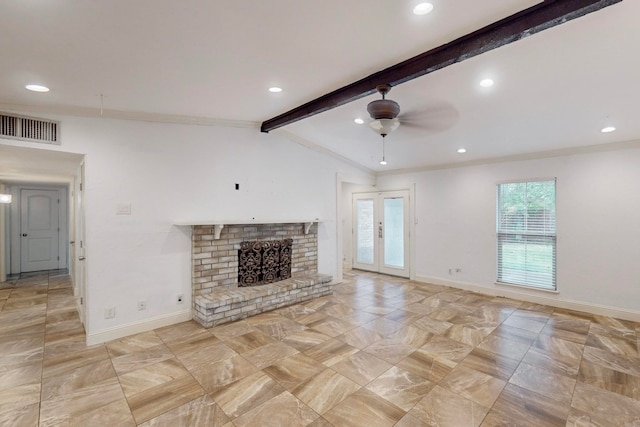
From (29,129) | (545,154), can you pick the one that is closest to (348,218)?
(545,154)

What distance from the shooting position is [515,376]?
108 inches

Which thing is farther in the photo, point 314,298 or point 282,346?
point 314,298

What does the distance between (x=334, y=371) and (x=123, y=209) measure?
3048 mm

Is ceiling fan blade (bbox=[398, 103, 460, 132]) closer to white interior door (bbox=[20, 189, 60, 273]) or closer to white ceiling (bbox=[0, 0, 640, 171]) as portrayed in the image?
white ceiling (bbox=[0, 0, 640, 171])

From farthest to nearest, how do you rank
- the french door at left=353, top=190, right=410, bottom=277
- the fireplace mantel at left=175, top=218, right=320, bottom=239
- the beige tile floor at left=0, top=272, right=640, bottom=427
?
the french door at left=353, top=190, right=410, bottom=277 < the fireplace mantel at left=175, top=218, right=320, bottom=239 < the beige tile floor at left=0, top=272, right=640, bottom=427

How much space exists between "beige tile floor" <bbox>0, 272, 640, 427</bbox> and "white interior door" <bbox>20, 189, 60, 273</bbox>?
3.81 meters

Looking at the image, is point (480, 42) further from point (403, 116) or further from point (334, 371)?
point (334, 371)

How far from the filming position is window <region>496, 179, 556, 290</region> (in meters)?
4.86

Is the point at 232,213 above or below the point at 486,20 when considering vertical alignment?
below

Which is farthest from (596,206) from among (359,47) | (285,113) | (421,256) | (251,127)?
(251,127)

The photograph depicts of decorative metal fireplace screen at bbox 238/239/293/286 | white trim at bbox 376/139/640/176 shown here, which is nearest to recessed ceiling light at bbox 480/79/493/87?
white trim at bbox 376/139/640/176

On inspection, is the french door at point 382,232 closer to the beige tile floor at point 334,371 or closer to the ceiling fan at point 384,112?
the beige tile floor at point 334,371

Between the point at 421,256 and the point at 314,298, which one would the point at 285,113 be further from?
the point at 421,256

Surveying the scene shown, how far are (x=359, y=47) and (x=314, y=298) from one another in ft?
12.8
